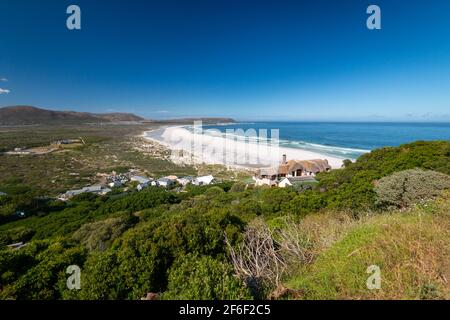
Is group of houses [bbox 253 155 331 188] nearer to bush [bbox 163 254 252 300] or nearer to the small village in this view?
the small village

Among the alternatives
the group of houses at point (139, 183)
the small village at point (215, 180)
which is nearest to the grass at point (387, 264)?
the small village at point (215, 180)

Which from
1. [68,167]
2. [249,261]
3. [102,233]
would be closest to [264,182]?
[102,233]

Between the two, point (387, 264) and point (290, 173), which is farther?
point (290, 173)

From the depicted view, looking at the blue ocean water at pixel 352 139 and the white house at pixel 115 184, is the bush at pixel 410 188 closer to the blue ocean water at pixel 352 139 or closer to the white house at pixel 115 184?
the white house at pixel 115 184

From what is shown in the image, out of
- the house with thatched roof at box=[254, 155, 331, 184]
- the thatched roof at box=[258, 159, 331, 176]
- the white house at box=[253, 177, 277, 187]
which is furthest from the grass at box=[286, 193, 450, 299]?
the thatched roof at box=[258, 159, 331, 176]

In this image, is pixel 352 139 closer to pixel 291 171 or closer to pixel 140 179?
pixel 291 171
